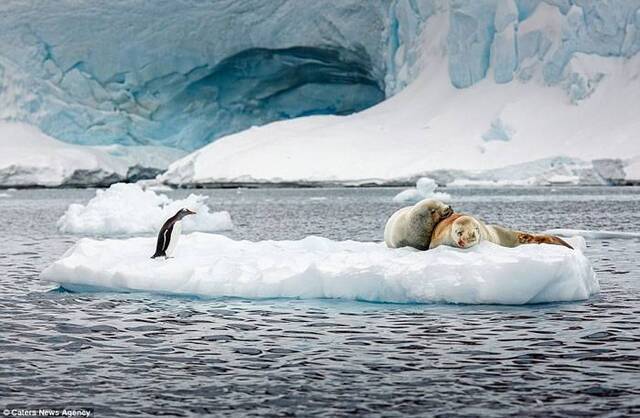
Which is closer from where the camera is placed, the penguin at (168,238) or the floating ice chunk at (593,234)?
the penguin at (168,238)

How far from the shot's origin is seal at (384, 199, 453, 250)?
10.6 m

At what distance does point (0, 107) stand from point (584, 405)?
5694 cm

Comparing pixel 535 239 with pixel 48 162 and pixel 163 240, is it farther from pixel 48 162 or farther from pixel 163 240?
pixel 48 162

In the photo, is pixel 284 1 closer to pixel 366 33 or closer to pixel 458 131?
pixel 366 33

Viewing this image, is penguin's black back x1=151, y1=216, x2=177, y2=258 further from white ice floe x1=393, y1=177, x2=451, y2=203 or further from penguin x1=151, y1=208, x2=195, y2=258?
white ice floe x1=393, y1=177, x2=451, y2=203

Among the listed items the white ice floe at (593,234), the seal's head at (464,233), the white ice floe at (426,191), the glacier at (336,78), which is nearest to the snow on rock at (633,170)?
the glacier at (336,78)

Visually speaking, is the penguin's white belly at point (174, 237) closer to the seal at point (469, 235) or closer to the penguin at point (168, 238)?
the penguin at point (168, 238)

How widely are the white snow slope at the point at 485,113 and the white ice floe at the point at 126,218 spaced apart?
91.7 ft

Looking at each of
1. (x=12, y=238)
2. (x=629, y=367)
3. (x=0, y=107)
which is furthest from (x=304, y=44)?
(x=629, y=367)

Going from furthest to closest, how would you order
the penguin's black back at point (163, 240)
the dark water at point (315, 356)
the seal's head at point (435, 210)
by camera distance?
the penguin's black back at point (163, 240), the seal's head at point (435, 210), the dark water at point (315, 356)

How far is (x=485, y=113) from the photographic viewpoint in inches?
2154

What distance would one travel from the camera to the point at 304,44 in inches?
2346

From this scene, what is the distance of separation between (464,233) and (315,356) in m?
3.67

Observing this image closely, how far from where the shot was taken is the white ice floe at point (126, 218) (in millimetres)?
22875
